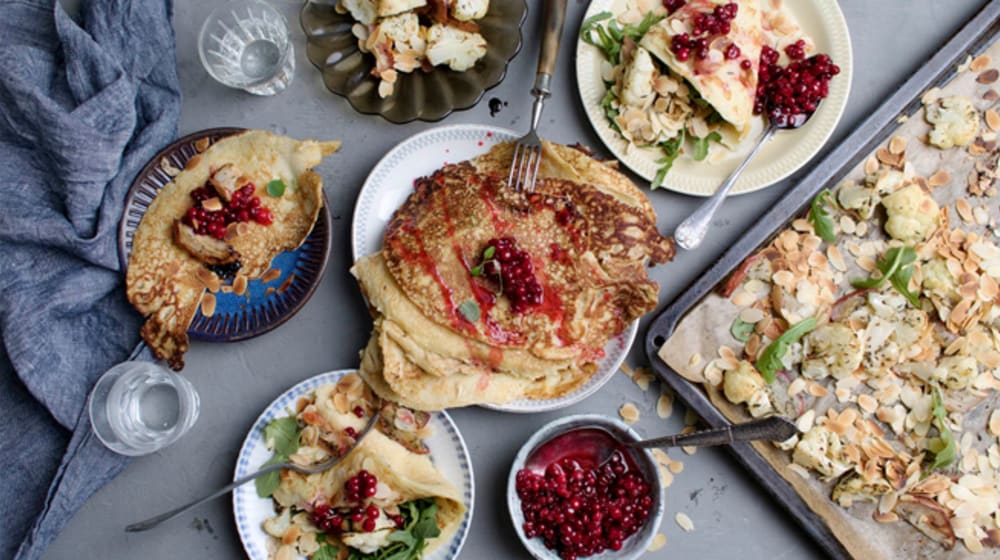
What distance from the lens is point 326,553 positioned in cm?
235

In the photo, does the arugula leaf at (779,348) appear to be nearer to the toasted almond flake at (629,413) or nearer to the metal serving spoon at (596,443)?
the metal serving spoon at (596,443)

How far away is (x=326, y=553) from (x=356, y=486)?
0.84ft

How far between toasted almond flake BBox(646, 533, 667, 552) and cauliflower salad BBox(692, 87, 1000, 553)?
19.1 inches

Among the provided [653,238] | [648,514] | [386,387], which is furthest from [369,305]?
[648,514]

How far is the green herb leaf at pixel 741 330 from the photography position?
2445 mm

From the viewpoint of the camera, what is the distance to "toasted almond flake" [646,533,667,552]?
2.53 m

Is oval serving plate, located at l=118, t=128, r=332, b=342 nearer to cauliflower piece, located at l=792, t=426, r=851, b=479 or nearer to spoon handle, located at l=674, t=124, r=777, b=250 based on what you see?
spoon handle, located at l=674, t=124, r=777, b=250

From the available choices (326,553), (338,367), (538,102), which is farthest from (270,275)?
(538,102)

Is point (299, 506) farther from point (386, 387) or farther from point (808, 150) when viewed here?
point (808, 150)

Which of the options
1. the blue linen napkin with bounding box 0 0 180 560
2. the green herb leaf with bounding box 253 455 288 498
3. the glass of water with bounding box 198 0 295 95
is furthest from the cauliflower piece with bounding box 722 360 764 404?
the blue linen napkin with bounding box 0 0 180 560

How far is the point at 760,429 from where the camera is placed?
2.13 m

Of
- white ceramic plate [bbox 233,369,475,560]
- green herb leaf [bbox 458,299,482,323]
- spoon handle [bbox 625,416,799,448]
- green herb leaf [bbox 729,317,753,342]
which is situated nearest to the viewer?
spoon handle [bbox 625,416,799,448]

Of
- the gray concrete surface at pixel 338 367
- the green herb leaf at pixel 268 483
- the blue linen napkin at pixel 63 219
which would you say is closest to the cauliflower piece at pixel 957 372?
the gray concrete surface at pixel 338 367

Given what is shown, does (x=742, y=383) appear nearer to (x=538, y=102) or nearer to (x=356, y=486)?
(x=538, y=102)
